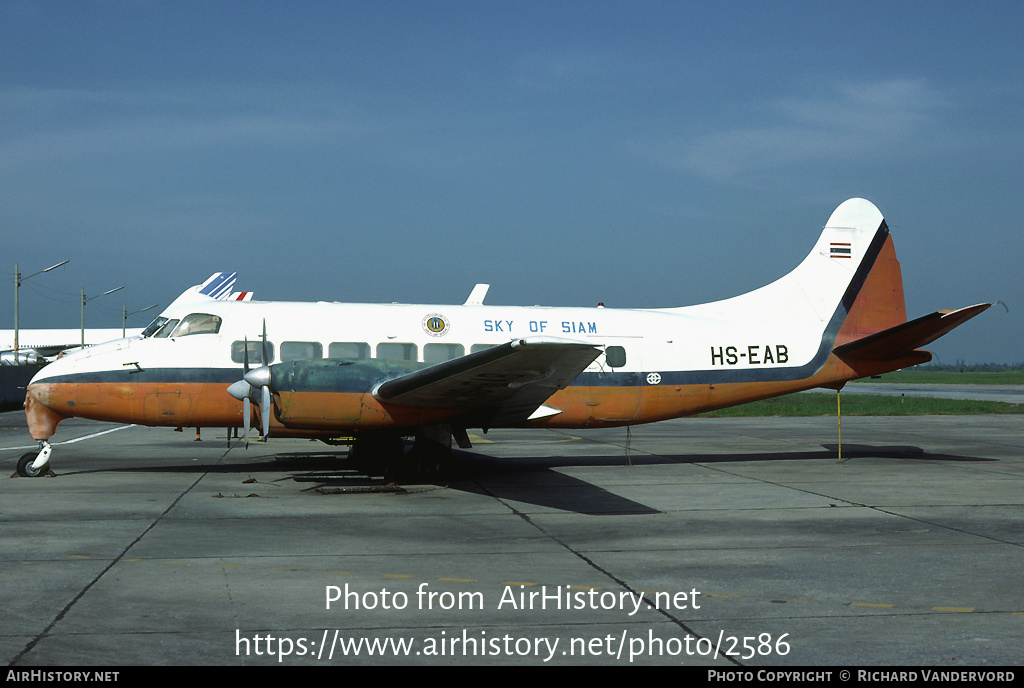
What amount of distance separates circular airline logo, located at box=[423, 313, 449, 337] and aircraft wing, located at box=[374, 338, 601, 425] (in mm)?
2334

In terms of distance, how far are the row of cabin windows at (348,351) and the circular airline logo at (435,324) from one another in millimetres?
259

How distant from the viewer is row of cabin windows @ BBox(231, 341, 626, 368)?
15.7 m

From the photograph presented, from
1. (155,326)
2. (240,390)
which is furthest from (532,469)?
(155,326)

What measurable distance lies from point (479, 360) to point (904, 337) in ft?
32.1

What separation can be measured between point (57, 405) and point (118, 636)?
10.4m

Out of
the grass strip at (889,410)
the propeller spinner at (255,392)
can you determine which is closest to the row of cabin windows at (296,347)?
the propeller spinner at (255,392)

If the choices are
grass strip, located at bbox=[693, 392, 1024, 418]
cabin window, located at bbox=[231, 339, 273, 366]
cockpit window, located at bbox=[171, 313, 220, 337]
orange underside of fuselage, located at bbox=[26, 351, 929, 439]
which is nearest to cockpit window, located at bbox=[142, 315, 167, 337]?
cockpit window, located at bbox=[171, 313, 220, 337]

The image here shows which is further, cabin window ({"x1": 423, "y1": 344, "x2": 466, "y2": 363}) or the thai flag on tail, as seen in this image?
the thai flag on tail

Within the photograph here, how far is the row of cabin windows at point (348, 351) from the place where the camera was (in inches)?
619

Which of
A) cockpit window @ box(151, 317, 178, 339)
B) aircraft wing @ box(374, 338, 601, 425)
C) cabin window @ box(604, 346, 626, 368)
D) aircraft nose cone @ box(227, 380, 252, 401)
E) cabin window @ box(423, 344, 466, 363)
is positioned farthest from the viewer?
cabin window @ box(604, 346, 626, 368)

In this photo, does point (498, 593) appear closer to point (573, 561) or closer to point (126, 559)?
point (573, 561)

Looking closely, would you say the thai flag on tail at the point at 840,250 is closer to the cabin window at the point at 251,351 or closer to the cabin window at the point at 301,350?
the cabin window at the point at 301,350

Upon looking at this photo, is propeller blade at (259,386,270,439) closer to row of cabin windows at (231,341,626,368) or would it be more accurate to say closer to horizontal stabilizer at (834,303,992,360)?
Answer: row of cabin windows at (231,341,626,368)

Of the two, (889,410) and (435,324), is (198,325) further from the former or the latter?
(889,410)
